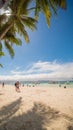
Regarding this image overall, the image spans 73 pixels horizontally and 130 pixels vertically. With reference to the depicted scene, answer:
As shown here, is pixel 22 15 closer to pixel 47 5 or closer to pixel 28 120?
pixel 47 5

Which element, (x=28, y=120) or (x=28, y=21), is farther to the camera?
(x=28, y=21)

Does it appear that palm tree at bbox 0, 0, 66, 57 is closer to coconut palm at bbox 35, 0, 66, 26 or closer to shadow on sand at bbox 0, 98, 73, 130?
coconut palm at bbox 35, 0, 66, 26

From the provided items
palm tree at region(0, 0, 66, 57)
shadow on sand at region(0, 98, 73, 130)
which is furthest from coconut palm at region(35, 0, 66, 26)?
shadow on sand at region(0, 98, 73, 130)

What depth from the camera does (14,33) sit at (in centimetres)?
1155

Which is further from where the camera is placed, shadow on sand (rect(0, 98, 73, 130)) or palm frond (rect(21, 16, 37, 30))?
palm frond (rect(21, 16, 37, 30))

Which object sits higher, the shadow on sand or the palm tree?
the palm tree

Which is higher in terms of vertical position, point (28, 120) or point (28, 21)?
point (28, 21)

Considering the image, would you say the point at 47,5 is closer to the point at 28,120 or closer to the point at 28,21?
the point at 28,21

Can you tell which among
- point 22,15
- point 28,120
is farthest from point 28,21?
point 28,120

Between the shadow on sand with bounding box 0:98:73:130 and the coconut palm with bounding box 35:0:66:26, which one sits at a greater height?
the coconut palm with bounding box 35:0:66:26

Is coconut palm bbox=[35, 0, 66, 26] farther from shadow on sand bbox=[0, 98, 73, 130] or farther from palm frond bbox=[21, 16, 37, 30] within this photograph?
shadow on sand bbox=[0, 98, 73, 130]

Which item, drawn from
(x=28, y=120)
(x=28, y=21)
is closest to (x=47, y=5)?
(x=28, y=21)

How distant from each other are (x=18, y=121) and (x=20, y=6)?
19.3 ft

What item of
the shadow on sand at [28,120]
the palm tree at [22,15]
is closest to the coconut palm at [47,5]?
the palm tree at [22,15]
